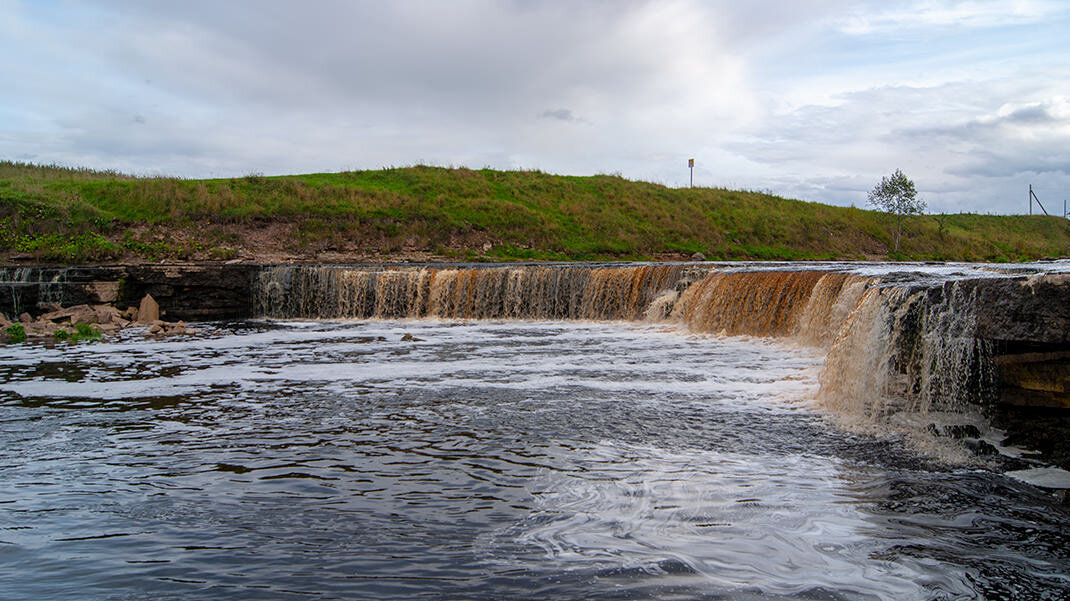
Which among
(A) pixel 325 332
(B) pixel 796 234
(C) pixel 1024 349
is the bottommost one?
(A) pixel 325 332

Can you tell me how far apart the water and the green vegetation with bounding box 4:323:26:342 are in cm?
687

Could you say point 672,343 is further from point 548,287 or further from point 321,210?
point 321,210

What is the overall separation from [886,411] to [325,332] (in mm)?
13335

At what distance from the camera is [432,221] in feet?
113

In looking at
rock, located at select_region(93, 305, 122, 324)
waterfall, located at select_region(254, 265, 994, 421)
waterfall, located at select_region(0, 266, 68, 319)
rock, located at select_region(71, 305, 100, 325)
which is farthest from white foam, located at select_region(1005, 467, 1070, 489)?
waterfall, located at select_region(0, 266, 68, 319)

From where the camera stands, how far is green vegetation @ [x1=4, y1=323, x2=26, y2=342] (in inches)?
608

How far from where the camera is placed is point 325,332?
57.1 feet

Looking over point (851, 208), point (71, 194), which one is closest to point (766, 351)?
point (71, 194)

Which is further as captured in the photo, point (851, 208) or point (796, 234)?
point (851, 208)

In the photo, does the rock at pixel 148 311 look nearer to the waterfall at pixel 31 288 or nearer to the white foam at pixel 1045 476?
the waterfall at pixel 31 288

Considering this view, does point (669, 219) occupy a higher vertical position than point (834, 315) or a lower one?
higher

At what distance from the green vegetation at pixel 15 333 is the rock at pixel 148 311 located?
4023mm

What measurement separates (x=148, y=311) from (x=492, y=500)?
1838 cm

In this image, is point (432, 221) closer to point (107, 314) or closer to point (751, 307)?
point (107, 314)
